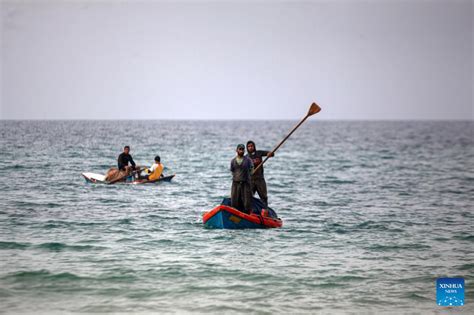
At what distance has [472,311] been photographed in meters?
11.5

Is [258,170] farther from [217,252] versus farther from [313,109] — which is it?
[313,109]

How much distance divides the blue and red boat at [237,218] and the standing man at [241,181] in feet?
0.90

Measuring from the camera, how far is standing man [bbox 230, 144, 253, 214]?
17.0 m

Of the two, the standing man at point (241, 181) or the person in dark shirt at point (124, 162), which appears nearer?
the standing man at point (241, 181)

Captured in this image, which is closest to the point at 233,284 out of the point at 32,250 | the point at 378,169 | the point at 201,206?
the point at 32,250

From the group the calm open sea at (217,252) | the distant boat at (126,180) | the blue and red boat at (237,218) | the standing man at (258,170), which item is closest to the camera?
the calm open sea at (217,252)

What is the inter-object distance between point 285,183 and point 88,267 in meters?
23.2

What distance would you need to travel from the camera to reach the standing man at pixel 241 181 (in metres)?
17.0

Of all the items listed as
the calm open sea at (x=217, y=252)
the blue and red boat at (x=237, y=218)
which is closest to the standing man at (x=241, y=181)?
the blue and red boat at (x=237, y=218)

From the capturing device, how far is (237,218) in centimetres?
1767

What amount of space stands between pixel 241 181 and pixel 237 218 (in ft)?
3.76

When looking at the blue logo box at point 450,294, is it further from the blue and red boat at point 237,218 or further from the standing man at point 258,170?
the standing man at point 258,170

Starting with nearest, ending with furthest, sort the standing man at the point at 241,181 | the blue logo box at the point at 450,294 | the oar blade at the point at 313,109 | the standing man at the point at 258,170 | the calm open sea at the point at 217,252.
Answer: the blue logo box at the point at 450,294 → the calm open sea at the point at 217,252 → the standing man at the point at 241,181 → the standing man at the point at 258,170 → the oar blade at the point at 313,109

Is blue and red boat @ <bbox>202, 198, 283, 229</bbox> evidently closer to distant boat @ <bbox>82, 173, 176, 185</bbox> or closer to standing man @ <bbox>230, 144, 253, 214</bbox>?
standing man @ <bbox>230, 144, 253, 214</bbox>
